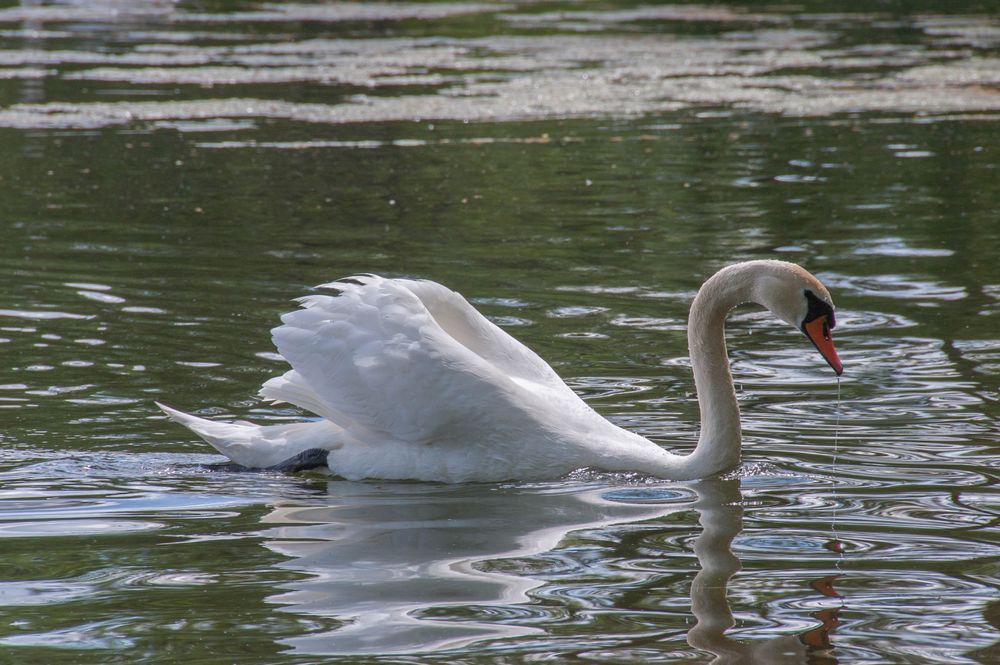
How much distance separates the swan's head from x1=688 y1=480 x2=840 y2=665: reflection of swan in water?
801 millimetres

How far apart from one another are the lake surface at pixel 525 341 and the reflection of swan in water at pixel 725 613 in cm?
2

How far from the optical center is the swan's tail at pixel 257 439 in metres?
7.13

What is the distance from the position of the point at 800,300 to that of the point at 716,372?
1.55 feet

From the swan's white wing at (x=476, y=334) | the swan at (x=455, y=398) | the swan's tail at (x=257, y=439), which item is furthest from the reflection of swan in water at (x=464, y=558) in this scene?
the swan's white wing at (x=476, y=334)

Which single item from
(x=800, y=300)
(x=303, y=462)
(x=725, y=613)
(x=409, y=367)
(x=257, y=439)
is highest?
(x=800, y=300)

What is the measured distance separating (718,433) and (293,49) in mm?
21773

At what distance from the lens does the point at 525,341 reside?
935cm

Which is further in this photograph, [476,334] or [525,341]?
[525,341]

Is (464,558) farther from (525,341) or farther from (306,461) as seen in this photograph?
(525,341)

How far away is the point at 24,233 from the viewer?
1257 cm

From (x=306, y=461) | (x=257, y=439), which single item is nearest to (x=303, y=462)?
(x=306, y=461)

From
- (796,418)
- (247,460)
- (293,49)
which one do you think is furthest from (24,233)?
(293,49)

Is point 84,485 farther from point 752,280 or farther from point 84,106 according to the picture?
point 84,106

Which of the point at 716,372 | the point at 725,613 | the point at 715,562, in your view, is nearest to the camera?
the point at 725,613
